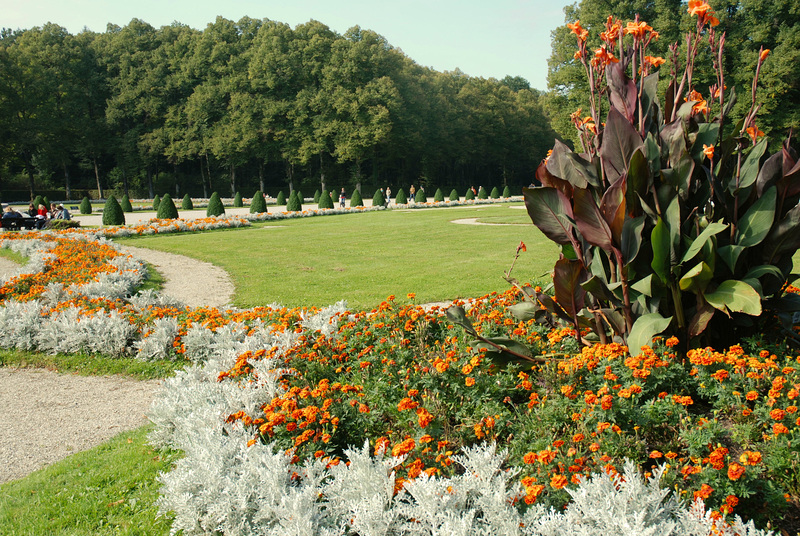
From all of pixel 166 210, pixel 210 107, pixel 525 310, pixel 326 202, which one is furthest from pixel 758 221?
pixel 210 107

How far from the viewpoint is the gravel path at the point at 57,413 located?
377 cm

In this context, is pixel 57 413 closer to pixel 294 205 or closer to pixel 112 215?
pixel 112 215

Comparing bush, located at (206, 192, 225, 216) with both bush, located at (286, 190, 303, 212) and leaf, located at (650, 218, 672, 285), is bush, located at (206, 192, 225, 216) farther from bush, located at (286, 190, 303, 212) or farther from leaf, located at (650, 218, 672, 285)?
leaf, located at (650, 218, 672, 285)

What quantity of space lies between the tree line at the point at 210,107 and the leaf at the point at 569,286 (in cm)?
3743

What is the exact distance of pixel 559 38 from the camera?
3303 centimetres

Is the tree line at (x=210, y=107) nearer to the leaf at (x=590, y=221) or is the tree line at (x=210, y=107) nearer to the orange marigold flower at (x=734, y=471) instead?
the leaf at (x=590, y=221)

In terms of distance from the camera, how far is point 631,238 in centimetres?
289

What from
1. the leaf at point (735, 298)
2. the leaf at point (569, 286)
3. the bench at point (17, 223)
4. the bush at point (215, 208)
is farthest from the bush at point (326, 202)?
the leaf at point (735, 298)

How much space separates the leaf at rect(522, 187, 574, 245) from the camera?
3.09 meters

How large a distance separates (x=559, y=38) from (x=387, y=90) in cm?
1280

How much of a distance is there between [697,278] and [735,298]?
19 centimetres

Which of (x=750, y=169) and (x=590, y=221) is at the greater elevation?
(x=750, y=169)

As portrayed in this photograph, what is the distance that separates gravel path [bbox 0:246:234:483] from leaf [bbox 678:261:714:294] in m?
3.79

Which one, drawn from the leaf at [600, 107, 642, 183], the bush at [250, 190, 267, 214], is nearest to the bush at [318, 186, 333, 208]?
the bush at [250, 190, 267, 214]
